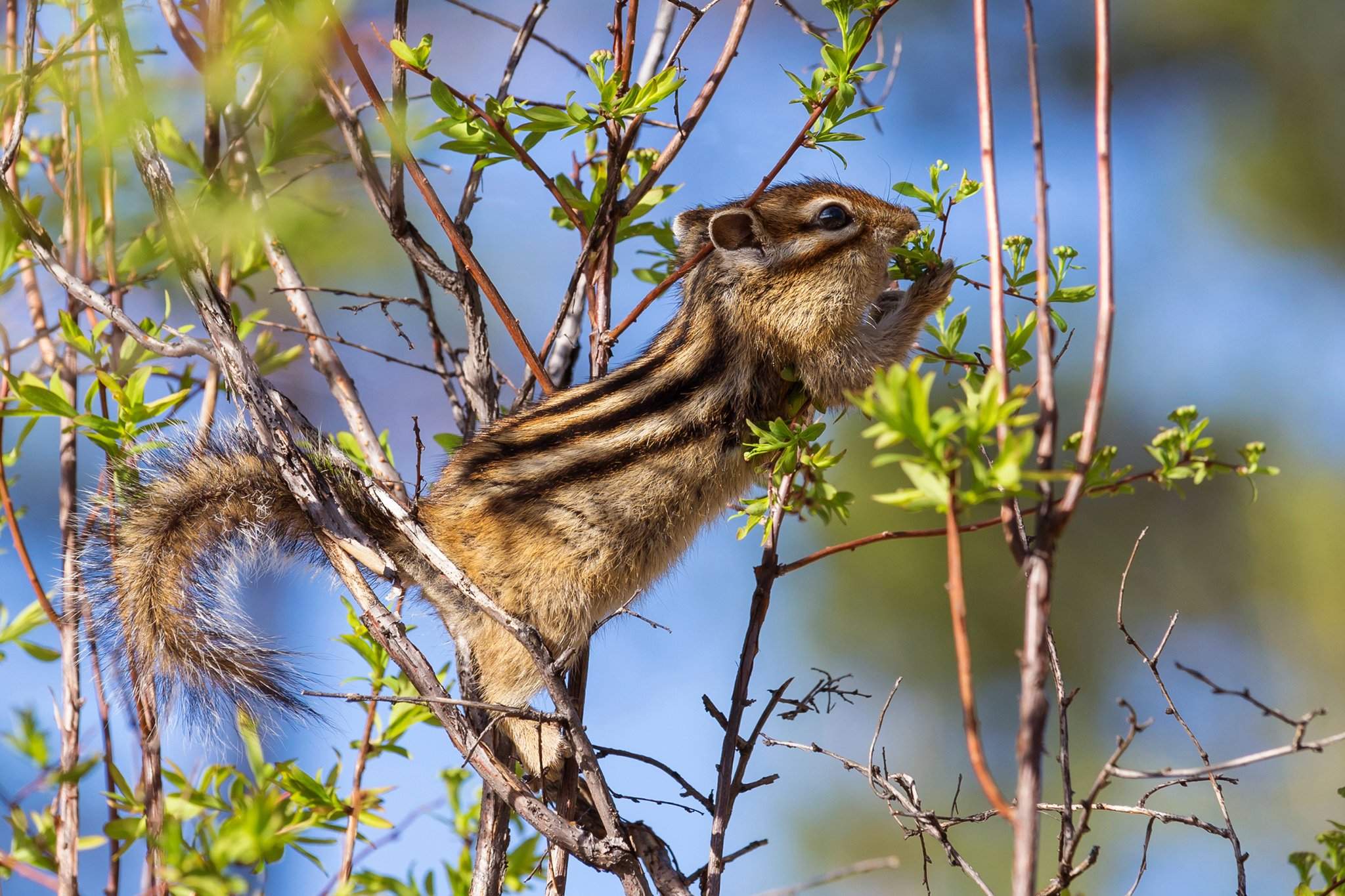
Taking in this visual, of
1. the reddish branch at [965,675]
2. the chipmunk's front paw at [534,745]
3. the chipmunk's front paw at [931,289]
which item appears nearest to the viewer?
the reddish branch at [965,675]

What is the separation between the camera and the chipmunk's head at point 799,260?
2.56 meters

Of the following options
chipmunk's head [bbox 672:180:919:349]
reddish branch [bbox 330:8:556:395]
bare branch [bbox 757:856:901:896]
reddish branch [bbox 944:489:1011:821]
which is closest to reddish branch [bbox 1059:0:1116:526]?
reddish branch [bbox 944:489:1011:821]

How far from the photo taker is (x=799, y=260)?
2.64m

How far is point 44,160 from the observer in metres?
2.55

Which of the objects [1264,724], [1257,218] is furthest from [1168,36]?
[1264,724]

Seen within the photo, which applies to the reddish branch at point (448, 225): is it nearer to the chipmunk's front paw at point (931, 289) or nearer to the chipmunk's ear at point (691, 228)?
the chipmunk's ear at point (691, 228)

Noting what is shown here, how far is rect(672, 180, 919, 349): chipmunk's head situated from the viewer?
2557 millimetres

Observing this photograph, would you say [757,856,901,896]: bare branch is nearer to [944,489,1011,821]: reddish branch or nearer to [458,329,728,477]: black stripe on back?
[944,489,1011,821]: reddish branch

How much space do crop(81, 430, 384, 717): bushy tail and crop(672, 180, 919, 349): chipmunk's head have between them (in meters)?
0.97

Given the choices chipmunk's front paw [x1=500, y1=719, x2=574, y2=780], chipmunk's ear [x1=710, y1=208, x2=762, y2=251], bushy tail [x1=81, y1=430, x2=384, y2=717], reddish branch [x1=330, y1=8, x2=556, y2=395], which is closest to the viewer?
reddish branch [x1=330, y1=8, x2=556, y2=395]

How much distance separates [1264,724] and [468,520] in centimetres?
566

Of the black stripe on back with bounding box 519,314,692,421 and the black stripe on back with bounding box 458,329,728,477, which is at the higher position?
the black stripe on back with bounding box 519,314,692,421

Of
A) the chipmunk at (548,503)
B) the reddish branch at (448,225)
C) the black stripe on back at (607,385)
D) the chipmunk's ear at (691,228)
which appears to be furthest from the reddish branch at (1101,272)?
the chipmunk's ear at (691,228)

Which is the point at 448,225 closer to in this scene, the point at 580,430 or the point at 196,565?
the point at 580,430
